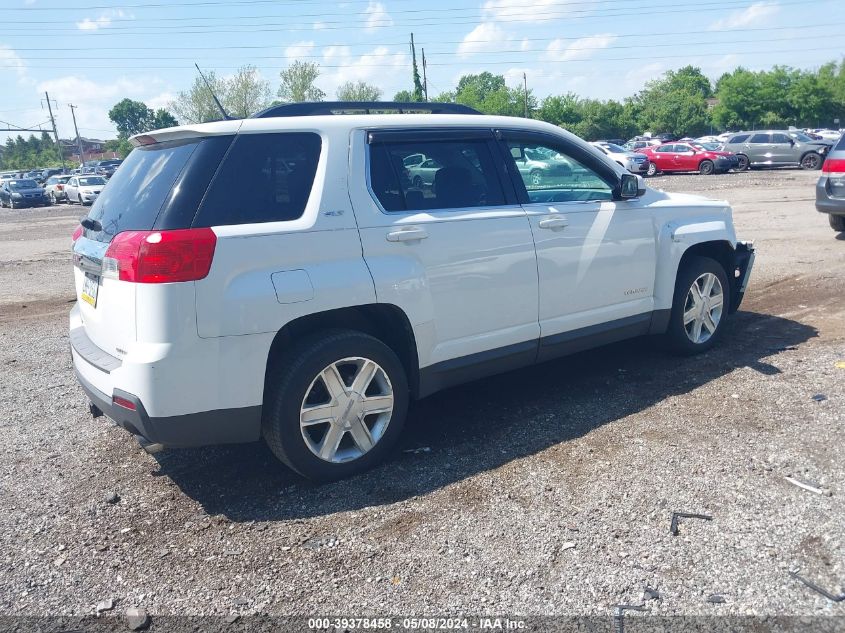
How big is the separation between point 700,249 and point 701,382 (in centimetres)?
123

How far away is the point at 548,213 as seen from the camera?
4.74 m

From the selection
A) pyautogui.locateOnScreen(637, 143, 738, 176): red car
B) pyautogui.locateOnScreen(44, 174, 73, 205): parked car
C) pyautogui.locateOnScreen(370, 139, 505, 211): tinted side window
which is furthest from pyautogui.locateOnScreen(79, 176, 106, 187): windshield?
pyautogui.locateOnScreen(370, 139, 505, 211): tinted side window

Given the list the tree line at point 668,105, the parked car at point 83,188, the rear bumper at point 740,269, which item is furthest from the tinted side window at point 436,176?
the tree line at point 668,105

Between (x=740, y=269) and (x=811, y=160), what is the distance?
29.7 metres

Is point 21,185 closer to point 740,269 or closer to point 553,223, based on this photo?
point 740,269

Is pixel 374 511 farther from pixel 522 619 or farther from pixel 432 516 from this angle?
pixel 522 619

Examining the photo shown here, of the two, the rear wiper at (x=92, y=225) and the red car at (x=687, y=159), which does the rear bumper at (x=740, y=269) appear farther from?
the red car at (x=687, y=159)

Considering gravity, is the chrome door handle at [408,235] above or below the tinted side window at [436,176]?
below

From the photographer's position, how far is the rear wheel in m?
31.3

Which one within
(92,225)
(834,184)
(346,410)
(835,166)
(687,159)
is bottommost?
(687,159)

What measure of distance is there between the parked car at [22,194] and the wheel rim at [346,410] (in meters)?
39.2

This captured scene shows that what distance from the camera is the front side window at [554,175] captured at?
4.82 m

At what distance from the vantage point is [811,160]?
31453mm

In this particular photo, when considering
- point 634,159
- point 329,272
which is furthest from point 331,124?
point 634,159
